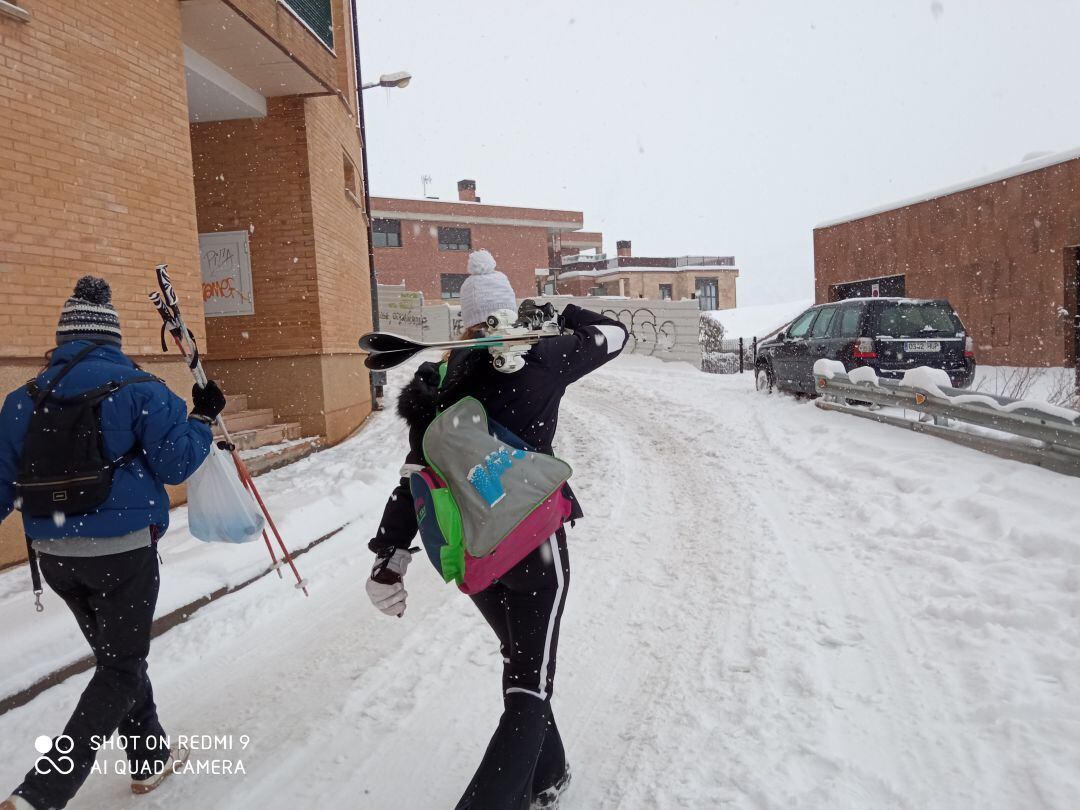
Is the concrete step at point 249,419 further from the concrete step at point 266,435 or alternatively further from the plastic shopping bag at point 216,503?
the plastic shopping bag at point 216,503

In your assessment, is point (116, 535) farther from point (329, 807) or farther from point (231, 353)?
point (231, 353)

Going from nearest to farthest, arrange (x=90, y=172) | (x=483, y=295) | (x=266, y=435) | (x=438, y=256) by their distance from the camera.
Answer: (x=483, y=295) → (x=90, y=172) → (x=266, y=435) → (x=438, y=256)

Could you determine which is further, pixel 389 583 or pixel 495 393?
pixel 389 583

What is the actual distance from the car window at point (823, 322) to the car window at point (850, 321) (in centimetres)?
30

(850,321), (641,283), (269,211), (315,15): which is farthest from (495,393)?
(641,283)

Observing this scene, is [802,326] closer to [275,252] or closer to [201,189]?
[275,252]

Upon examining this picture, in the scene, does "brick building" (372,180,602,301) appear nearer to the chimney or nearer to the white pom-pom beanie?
the chimney

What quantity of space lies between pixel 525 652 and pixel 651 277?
42462mm

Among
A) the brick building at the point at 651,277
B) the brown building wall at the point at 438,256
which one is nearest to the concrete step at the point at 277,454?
the brown building wall at the point at 438,256

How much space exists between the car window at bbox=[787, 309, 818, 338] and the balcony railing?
348 inches

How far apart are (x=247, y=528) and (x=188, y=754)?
1008mm

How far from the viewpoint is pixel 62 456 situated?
92.3 inches

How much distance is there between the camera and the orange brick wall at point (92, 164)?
530 cm

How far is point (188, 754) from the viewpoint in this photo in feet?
9.61
